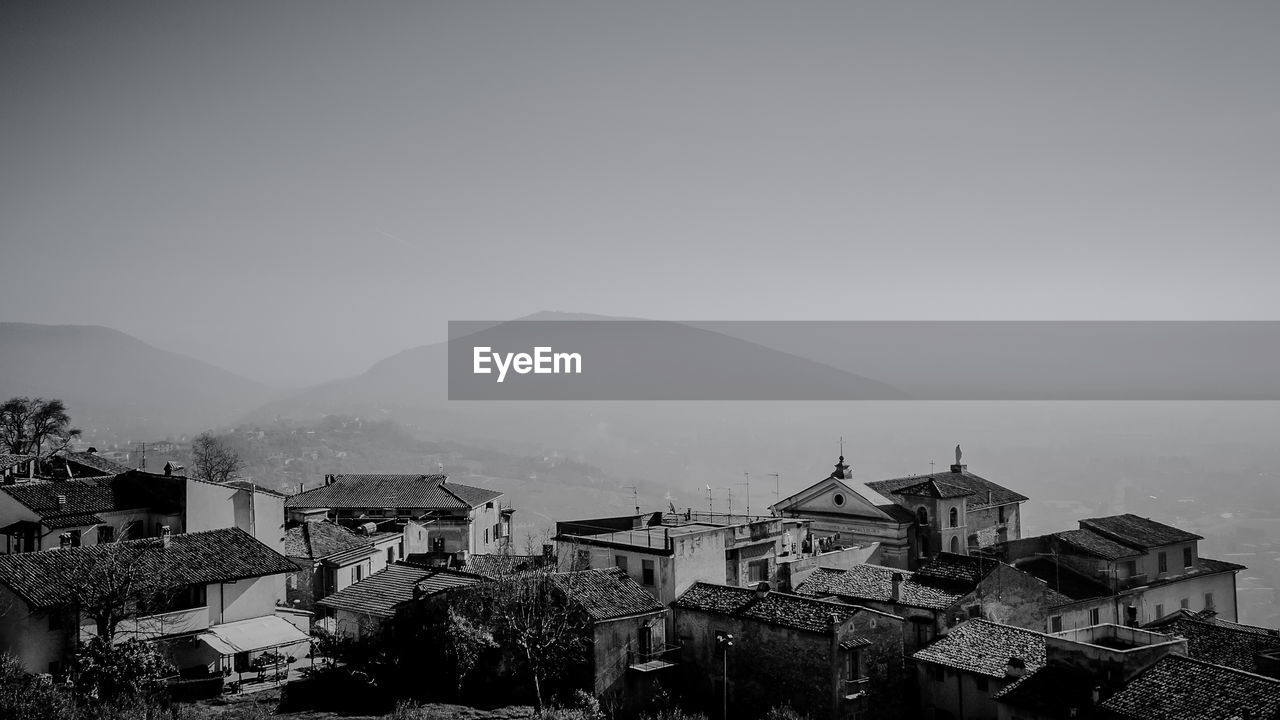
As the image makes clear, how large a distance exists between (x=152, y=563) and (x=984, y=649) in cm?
2863

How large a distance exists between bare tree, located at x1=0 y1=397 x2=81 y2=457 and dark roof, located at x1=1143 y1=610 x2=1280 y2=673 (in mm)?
70534

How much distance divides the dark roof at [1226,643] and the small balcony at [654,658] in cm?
1792

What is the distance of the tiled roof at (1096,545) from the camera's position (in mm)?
43466

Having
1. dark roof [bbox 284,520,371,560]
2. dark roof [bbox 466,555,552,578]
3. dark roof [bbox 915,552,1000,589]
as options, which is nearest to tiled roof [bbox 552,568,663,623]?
dark roof [bbox 466,555,552,578]

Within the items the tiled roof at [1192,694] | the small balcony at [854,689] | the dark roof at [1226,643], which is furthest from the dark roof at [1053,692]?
the dark roof at [1226,643]

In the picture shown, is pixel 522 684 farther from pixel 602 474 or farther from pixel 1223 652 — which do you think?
pixel 602 474

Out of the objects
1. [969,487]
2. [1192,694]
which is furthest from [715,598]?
[969,487]

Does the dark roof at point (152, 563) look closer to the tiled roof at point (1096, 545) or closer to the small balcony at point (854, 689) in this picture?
the small balcony at point (854, 689)

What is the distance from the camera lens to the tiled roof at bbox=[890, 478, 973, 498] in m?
49.6

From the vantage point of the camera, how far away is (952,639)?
31688mm

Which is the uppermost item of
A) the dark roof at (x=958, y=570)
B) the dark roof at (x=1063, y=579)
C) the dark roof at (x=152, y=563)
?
the dark roof at (x=152, y=563)

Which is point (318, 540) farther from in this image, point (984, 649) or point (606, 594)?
point (984, 649)

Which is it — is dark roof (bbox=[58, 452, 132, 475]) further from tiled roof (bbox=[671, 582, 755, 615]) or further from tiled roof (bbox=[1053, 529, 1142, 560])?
tiled roof (bbox=[1053, 529, 1142, 560])

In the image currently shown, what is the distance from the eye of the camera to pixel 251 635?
3177 cm
